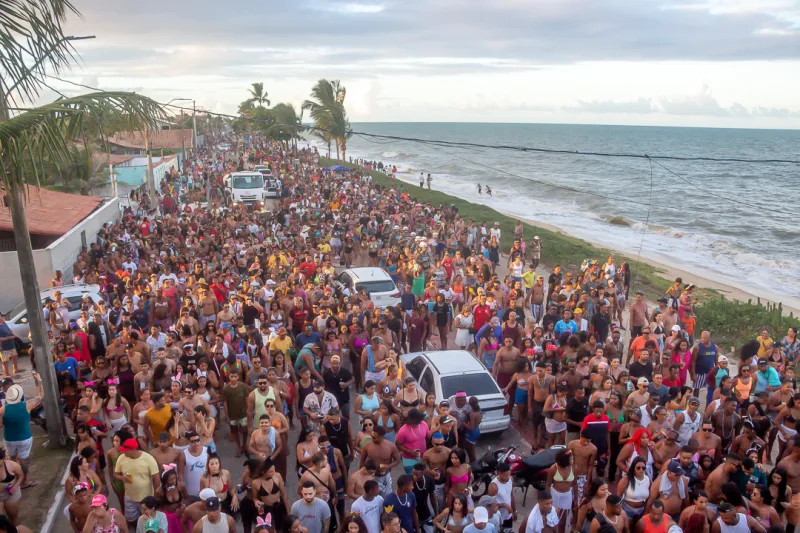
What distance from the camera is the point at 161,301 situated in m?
13.0

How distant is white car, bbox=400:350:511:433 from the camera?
9391mm

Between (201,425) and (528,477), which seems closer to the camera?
(201,425)

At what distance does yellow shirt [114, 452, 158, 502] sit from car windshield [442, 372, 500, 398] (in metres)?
4.09

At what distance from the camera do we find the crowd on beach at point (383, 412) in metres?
6.35

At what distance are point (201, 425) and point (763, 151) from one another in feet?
477

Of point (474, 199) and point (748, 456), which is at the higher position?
point (748, 456)

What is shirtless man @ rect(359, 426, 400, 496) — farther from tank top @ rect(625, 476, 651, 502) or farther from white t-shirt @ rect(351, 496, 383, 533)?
tank top @ rect(625, 476, 651, 502)

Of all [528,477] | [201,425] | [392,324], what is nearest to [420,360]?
[392,324]

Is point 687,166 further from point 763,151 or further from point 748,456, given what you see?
point 748,456

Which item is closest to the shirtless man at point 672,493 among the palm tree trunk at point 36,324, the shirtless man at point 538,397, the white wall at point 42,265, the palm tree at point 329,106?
the shirtless man at point 538,397

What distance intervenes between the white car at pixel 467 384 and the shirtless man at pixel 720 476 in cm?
316

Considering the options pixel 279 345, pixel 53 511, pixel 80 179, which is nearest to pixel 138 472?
pixel 53 511

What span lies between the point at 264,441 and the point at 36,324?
388cm

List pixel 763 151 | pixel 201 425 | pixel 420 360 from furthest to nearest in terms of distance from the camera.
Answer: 1. pixel 763 151
2. pixel 420 360
3. pixel 201 425
